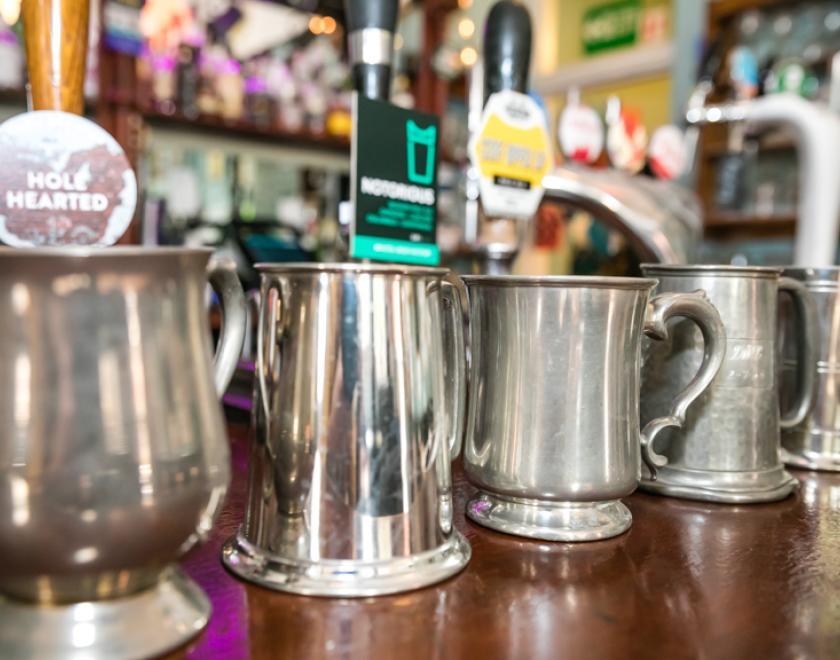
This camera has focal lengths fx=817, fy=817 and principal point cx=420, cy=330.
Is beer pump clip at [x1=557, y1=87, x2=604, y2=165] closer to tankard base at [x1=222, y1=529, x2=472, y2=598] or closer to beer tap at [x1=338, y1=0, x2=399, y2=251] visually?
beer tap at [x1=338, y1=0, x2=399, y2=251]

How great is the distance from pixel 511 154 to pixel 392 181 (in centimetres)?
23

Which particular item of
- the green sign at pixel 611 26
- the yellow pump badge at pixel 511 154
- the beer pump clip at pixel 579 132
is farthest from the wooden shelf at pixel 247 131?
the green sign at pixel 611 26

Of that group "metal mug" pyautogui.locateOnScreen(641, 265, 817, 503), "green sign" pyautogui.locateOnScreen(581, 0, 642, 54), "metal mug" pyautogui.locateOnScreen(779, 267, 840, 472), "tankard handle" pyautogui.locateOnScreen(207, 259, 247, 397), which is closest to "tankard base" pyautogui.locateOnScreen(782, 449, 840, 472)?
"metal mug" pyautogui.locateOnScreen(779, 267, 840, 472)

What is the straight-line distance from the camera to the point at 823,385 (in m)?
0.86

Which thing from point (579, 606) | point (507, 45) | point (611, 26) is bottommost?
point (579, 606)

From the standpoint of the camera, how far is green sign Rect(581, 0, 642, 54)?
4.66m

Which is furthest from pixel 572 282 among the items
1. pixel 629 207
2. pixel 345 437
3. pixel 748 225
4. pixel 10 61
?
pixel 748 225

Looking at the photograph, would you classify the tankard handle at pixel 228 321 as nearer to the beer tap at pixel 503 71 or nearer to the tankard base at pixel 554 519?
the tankard base at pixel 554 519

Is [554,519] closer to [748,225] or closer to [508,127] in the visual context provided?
[508,127]

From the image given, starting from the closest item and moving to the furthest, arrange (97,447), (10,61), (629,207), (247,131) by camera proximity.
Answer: (97,447) < (629,207) < (10,61) < (247,131)

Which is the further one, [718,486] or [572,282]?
[718,486]

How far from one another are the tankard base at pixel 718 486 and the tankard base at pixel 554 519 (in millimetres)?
123

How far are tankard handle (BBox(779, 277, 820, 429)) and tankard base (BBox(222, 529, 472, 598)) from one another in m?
0.49

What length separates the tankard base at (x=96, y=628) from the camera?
39 cm
